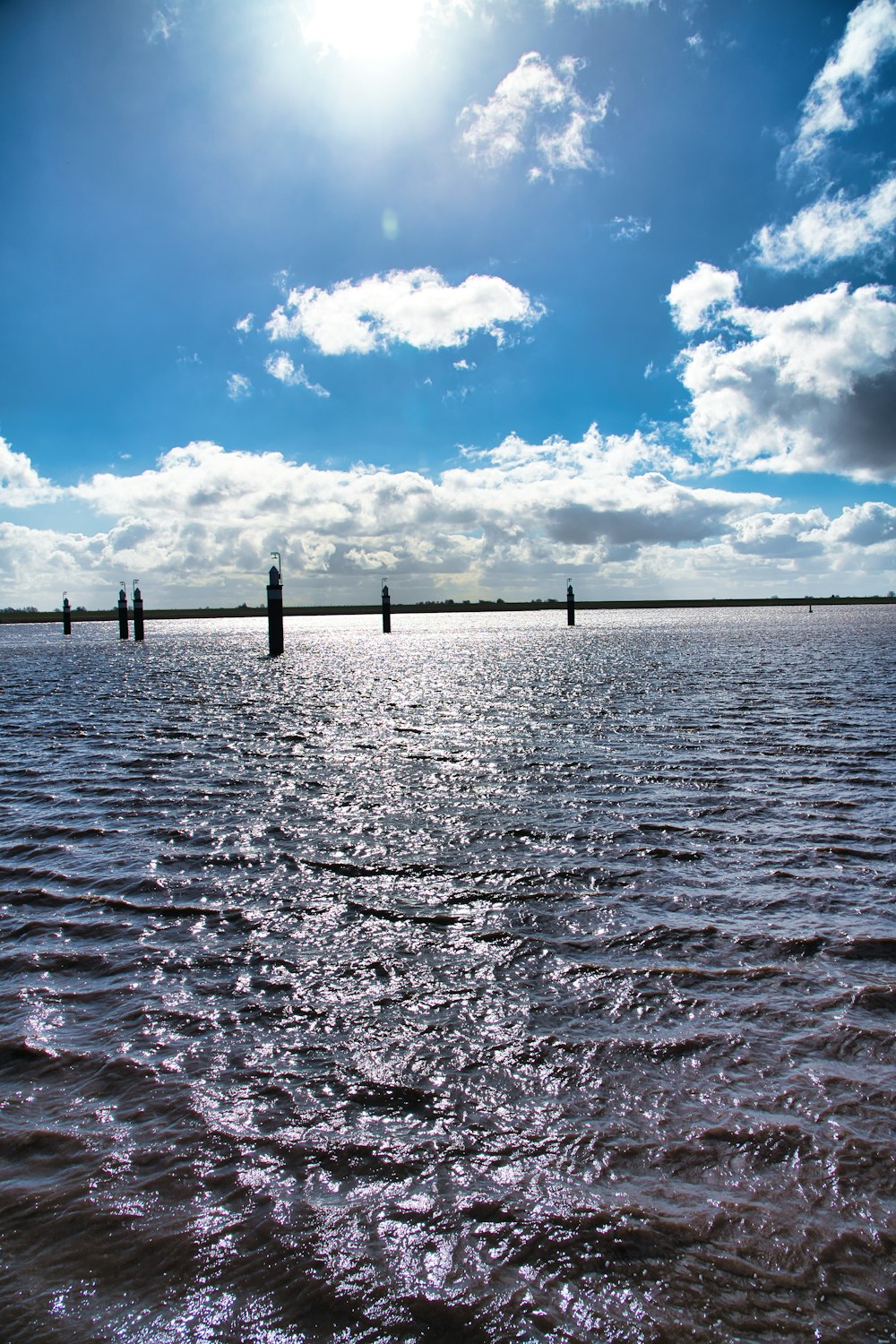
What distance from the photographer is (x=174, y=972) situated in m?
5.55

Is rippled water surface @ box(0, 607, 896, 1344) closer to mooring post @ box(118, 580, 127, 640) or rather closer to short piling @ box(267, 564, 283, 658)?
short piling @ box(267, 564, 283, 658)

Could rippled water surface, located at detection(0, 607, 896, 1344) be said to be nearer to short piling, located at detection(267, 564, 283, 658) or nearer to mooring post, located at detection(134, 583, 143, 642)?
short piling, located at detection(267, 564, 283, 658)

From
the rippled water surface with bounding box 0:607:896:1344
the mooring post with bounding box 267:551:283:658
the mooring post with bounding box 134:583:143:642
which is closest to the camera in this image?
the rippled water surface with bounding box 0:607:896:1344

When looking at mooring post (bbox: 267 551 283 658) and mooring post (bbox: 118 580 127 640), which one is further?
mooring post (bbox: 118 580 127 640)

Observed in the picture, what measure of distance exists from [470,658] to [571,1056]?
4086 cm

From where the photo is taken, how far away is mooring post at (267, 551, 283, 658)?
156 feet

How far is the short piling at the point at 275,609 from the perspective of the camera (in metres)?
47.6

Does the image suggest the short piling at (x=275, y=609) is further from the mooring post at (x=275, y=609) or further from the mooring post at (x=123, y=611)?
the mooring post at (x=123, y=611)

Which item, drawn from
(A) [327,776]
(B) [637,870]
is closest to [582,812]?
(B) [637,870]

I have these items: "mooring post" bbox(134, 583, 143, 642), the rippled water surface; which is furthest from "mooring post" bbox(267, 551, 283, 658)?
the rippled water surface

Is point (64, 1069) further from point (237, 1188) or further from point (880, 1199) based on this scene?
point (880, 1199)

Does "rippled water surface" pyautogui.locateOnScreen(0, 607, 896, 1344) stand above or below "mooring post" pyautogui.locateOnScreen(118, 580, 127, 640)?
below

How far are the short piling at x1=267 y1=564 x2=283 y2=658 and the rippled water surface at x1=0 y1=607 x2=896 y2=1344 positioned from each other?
3741 cm

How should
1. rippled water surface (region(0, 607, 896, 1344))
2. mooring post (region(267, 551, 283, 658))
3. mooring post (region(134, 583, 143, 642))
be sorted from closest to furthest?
rippled water surface (region(0, 607, 896, 1344))
mooring post (region(267, 551, 283, 658))
mooring post (region(134, 583, 143, 642))
